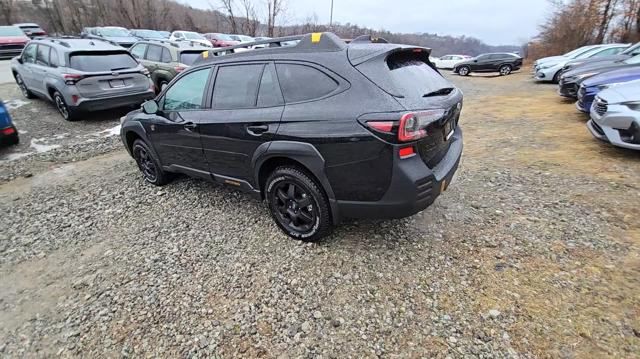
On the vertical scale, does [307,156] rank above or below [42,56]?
below

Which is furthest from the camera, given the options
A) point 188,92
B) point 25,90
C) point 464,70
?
point 464,70

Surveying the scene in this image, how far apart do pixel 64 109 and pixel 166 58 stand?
9.74ft

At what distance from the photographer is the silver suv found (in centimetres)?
662

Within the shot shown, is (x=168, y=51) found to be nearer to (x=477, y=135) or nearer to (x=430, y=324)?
(x=477, y=135)

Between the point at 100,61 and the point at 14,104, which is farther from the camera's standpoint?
the point at 14,104

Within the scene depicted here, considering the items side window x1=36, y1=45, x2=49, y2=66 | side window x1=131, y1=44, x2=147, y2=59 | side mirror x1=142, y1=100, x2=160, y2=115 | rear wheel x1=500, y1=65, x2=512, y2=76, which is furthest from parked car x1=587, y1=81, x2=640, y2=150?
rear wheel x1=500, y1=65, x2=512, y2=76

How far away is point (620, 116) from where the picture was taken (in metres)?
4.24

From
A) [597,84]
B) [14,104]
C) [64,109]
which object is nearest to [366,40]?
[597,84]

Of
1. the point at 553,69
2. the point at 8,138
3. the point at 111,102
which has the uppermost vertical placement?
the point at 553,69

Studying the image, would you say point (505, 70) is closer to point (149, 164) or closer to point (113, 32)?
point (149, 164)

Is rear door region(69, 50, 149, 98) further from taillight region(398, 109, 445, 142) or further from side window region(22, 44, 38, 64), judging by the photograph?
taillight region(398, 109, 445, 142)

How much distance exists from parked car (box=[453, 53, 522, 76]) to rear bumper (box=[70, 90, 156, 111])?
66.8 ft

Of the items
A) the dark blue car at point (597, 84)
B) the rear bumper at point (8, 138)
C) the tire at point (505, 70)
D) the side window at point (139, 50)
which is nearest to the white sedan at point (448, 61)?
the tire at point (505, 70)

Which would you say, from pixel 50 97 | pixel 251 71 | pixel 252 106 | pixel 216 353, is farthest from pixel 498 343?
pixel 50 97
